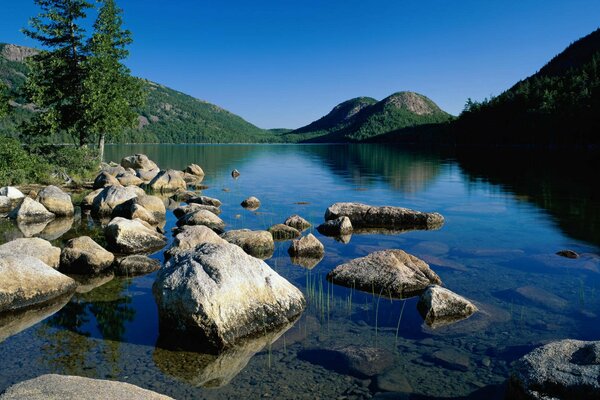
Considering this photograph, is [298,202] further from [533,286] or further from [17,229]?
[533,286]

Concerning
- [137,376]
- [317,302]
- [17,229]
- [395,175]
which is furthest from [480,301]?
[395,175]

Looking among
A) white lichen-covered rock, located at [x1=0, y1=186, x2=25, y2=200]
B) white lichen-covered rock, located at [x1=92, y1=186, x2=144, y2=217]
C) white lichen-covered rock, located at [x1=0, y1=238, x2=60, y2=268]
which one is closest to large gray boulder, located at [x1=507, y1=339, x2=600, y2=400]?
white lichen-covered rock, located at [x1=0, y1=238, x2=60, y2=268]

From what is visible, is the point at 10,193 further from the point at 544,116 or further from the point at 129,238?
the point at 544,116

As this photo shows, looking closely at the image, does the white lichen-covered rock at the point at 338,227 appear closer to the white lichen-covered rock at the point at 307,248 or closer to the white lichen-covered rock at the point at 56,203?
the white lichen-covered rock at the point at 307,248

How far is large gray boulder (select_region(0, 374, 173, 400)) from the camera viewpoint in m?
5.38

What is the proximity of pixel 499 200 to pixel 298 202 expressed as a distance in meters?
14.1

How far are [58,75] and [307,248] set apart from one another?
31.2 metres

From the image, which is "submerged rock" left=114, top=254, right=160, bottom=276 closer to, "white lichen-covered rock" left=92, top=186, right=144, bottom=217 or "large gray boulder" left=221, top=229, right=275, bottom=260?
"large gray boulder" left=221, top=229, right=275, bottom=260

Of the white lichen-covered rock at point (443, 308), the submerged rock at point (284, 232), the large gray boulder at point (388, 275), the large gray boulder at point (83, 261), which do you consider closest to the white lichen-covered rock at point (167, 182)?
the submerged rock at point (284, 232)

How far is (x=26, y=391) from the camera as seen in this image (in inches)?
215

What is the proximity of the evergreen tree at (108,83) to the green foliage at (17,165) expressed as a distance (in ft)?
22.1

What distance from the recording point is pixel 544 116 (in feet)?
350

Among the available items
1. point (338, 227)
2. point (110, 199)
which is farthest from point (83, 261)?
point (110, 199)

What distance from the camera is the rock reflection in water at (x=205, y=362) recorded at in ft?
26.9
